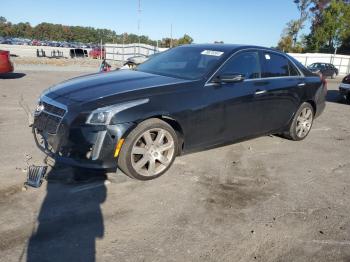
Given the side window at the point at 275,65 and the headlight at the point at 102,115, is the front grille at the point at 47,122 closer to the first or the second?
the headlight at the point at 102,115

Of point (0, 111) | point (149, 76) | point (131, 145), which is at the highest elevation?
point (149, 76)

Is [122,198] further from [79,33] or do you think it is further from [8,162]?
[79,33]

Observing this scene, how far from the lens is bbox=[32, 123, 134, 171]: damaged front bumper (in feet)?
12.6

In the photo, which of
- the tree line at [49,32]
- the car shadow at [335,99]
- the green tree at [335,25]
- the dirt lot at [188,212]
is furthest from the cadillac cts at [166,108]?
the tree line at [49,32]

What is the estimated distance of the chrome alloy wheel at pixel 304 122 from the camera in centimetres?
649

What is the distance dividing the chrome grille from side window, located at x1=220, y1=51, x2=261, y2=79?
2.19 m

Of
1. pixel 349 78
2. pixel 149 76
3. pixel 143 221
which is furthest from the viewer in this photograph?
pixel 349 78

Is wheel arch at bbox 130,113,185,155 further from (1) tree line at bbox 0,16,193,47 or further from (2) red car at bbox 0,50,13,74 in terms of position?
(1) tree line at bbox 0,16,193,47

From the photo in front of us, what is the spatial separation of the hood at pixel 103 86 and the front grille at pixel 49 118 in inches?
4.8

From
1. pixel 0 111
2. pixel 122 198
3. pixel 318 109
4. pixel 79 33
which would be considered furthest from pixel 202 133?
pixel 79 33

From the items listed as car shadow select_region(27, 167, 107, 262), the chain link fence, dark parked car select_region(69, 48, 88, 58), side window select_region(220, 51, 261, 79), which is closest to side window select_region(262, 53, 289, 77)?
side window select_region(220, 51, 261, 79)

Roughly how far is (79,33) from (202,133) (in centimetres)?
15606

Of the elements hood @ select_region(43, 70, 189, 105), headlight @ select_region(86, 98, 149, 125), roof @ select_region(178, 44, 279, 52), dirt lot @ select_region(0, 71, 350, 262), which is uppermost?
roof @ select_region(178, 44, 279, 52)

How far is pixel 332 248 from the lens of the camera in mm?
3150
